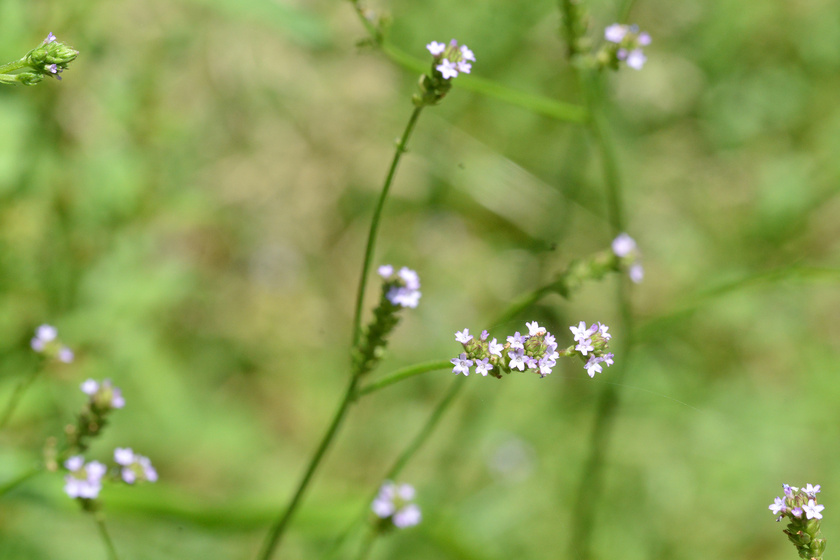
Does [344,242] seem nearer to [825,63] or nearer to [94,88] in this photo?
[94,88]

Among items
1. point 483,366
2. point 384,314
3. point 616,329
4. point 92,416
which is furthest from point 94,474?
point 616,329

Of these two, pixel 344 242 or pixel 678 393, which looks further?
pixel 344 242

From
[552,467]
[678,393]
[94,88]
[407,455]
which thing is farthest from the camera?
[678,393]

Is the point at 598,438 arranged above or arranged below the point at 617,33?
below

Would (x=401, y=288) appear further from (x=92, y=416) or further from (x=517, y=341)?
(x=92, y=416)

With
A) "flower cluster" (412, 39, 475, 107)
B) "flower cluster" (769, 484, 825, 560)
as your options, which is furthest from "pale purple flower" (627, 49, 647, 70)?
"flower cluster" (769, 484, 825, 560)

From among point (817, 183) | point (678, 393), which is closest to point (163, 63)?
point (678, 393)

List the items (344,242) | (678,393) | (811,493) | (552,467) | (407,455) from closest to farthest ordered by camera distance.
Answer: (811,493) < (407,455) < (552,467) < (678,393) < (344,242)
